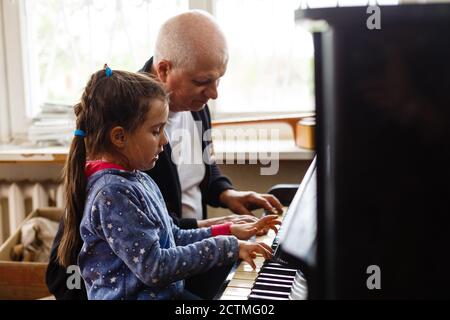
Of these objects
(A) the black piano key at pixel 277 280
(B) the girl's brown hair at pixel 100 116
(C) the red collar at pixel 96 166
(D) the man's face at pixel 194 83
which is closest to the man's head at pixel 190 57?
(D) the man's face at pixel 194 83

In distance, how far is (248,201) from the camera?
5.74 ft

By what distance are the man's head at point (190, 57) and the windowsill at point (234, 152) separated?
0.74 m

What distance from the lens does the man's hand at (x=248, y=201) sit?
166cm

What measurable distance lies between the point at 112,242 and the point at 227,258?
0.78 ft

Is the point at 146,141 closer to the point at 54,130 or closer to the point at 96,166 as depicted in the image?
the point at 96,166

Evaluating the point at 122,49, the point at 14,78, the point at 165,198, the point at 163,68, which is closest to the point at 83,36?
the point at 122,49

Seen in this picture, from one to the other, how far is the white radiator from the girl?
1.37m

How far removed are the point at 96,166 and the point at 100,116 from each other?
0.36ft

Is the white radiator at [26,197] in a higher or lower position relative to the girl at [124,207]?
lower

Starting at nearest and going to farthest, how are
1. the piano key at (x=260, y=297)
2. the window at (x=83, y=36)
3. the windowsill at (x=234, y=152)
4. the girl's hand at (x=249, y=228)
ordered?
1. the piano key at (x=260, y=297)
2. the girl's hand at (x=249, y=228)
3. the windowsill at (x=234, y=152)
4. the window at (x=83, y=36)

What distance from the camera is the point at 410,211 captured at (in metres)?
0.60

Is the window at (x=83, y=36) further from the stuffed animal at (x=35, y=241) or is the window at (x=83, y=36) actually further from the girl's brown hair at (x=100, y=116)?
the girl's brown hair at (x=100, y=116)
